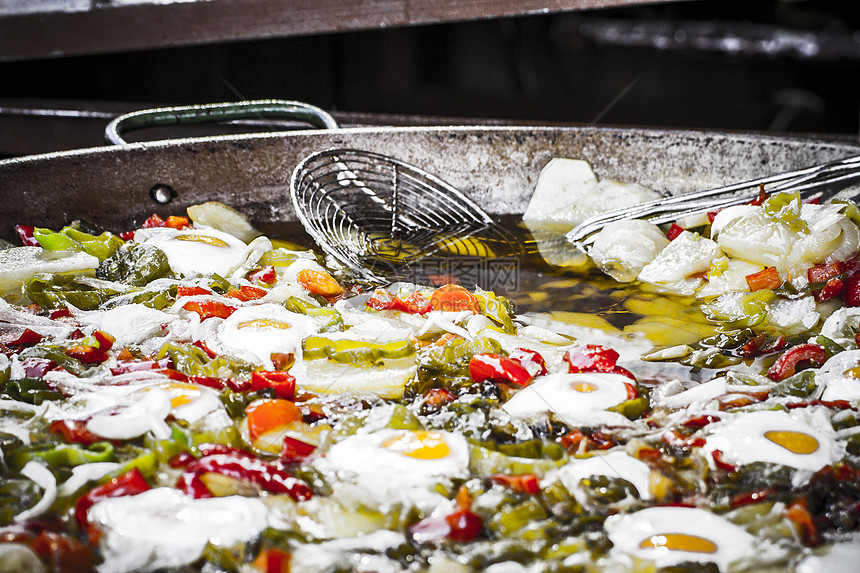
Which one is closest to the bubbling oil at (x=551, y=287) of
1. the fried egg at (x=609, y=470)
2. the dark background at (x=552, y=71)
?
the fried egg at (x=609, y=470)

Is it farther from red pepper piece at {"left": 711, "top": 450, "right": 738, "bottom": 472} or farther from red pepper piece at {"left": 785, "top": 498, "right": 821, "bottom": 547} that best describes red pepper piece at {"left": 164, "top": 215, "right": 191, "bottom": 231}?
red pepper piece at {"left": 785, "top": 498, "right": 821, "bottom": 547}

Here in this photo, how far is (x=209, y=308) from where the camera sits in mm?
2395

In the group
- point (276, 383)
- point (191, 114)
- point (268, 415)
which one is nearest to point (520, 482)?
point (268, 415)

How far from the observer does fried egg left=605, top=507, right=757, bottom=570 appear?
4.45 ft

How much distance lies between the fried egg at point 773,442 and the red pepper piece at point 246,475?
1.00 meters

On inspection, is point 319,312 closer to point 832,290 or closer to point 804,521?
point 804,521

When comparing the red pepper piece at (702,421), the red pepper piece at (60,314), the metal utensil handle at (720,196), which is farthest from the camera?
the metal utensil handle at (720,196)

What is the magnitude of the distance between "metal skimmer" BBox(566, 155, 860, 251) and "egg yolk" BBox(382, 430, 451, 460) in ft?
5.66

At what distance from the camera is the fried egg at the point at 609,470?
157cm

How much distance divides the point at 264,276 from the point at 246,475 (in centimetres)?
134

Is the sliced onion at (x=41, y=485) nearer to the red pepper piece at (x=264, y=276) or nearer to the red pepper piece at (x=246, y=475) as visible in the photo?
the red pepper piece at (x=246, y=475)

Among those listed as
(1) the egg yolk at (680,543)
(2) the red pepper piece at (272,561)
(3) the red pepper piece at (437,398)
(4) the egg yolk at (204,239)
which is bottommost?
(2) the red pepper piece at (272,561)

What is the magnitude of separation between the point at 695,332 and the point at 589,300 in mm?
422

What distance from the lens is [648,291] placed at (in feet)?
9.22
